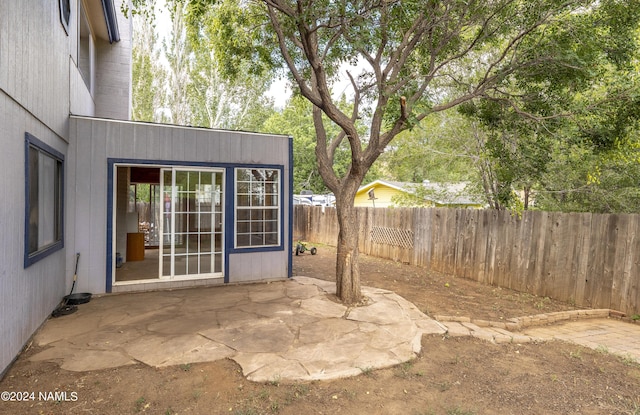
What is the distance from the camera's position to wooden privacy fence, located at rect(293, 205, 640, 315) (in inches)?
206

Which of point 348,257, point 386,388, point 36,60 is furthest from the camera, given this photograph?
point 348,257

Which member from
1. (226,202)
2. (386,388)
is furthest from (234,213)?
(386,388)

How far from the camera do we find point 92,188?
5324mm

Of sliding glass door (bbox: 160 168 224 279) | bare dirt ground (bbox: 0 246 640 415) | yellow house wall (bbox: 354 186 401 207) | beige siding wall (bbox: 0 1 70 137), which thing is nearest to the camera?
bare dirt ground (bbox: 0 246 640 415)

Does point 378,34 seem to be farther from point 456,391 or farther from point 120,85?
point 120,85

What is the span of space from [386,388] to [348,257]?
2.37 meters

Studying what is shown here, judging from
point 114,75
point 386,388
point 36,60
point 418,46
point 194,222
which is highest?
point 114,75

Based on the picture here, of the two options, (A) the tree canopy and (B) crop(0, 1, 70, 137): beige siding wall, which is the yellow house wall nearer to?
(A) the tree canopy

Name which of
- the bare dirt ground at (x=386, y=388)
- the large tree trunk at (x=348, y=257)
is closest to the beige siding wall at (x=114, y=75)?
the large tree trunk at (x=348, y=257)

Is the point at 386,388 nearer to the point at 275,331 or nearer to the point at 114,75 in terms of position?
the point at 275,331

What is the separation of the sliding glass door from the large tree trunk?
2.22 metres

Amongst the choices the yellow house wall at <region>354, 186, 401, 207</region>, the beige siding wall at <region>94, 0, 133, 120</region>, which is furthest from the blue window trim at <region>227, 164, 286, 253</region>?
the yellow house wall at <region>354, 186, 401, 207</region>

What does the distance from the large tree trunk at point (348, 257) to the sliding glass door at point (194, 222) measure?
2.22m

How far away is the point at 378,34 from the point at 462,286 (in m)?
4.77
